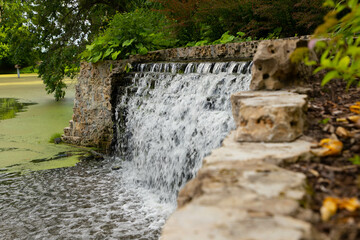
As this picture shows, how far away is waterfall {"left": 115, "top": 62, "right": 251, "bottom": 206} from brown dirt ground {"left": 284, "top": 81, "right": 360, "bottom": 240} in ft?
4.63

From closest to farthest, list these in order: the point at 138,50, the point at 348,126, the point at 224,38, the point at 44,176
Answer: the point at 348,126 → the point at 44,176 → the point at 224,38 → the point at 138,50

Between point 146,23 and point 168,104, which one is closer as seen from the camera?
point 168,104

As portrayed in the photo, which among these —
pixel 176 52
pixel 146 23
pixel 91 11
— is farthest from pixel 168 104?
pixel 91 11

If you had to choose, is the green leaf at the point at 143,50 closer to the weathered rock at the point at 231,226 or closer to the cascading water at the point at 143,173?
the cascading water at the point at 143,173

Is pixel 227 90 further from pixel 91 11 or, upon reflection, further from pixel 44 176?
pixel 91 11

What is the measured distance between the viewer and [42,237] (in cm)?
386

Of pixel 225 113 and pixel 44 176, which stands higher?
pixel 225 113

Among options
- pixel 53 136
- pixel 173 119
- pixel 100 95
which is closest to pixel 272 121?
pixel 173 119

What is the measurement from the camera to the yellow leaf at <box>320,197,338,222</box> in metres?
1.33

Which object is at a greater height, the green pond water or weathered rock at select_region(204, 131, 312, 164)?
weathered rock at select_region(204, 131, 312, 164)

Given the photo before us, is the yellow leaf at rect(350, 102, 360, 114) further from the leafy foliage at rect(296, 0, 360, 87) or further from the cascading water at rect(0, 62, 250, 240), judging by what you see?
the cascading water at rect(0, 62, 250, 240)

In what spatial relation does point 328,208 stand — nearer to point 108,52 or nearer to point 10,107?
point 108,52

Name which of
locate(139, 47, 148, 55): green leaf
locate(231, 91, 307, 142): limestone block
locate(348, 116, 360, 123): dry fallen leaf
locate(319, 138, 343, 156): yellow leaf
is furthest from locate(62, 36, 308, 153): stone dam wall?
locate(319, 138, 343, 156): yellow leaf

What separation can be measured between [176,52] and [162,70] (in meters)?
0.56
